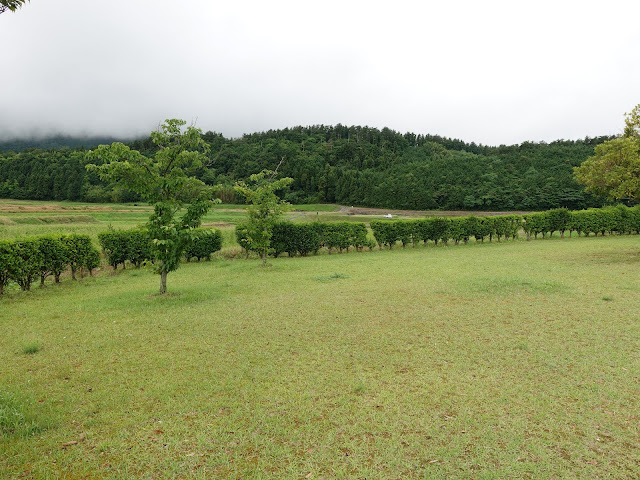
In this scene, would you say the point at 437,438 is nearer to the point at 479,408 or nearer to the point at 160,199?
the point at 479,408

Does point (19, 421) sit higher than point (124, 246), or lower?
lower

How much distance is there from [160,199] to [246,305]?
4.08 meters

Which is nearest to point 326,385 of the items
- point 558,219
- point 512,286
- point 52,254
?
point 512,286

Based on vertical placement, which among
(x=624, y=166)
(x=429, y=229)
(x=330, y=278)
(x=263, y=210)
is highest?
(x=624, y=166)

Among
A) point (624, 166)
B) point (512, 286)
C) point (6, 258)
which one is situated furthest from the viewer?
point (624, 166)

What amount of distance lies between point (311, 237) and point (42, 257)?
39.0 feet

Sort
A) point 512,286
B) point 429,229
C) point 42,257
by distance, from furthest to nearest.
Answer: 1. point 429,229
2. point 42,257
3. point 512,286

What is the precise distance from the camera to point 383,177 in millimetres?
81125

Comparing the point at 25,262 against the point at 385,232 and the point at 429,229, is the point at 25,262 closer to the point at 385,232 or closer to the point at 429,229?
the point at 385,232

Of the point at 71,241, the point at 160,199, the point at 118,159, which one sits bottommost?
the point at 71,241

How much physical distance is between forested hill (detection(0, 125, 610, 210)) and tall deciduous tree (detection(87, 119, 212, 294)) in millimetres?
38977

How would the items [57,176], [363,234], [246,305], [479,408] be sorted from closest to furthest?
[479,408], [246,305], [363,234], [57,176]

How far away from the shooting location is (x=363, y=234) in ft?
69.8

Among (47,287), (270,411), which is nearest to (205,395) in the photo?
(270,411)
